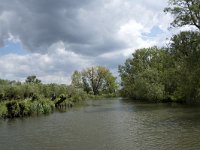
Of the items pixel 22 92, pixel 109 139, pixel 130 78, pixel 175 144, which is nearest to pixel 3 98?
pixel 22 92

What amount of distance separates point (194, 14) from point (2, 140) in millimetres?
30425

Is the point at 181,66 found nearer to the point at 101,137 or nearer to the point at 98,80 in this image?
the point at 101,137

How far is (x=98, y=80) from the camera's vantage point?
5448 inches

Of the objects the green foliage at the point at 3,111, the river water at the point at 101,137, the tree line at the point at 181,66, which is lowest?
the river water at the point at 101,137

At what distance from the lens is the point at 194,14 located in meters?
44.2

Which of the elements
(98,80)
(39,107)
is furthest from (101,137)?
(98,80)

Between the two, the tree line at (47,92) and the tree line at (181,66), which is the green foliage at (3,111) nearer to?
the tree line at (47,92)

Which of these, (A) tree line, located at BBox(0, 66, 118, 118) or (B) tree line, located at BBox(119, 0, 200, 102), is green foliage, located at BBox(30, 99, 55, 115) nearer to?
(A) tree line, located at BBox(0, 66, 118, 118)

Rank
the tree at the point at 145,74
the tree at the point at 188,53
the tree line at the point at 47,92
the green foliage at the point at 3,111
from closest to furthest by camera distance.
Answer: the green foliage at the point at 3,111, the tree line at the point at 47,92, the tree at the point at 188,53, the tree at the point at 145,74

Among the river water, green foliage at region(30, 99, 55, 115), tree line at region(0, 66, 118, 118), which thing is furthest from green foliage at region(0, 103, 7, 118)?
the river water

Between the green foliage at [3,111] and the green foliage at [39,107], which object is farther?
the green foliage at [39,107]

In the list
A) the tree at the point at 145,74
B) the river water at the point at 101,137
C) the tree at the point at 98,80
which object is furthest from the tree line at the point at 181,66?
the tree at the point at 98,80

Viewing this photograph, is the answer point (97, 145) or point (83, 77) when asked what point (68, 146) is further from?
point (83, 77)

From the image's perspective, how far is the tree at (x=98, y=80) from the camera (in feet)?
448
